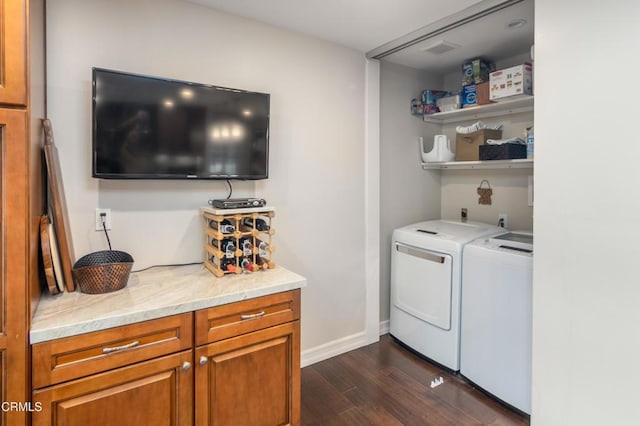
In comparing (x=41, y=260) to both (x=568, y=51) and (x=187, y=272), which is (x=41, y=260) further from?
(x=568, y=51)

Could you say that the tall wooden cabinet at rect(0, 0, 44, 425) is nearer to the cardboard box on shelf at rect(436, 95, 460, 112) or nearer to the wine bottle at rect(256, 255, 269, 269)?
the wine bottle at rect(256, 255, 269, 269)

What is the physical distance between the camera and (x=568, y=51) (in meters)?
1.65

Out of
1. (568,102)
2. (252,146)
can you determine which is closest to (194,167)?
(252,146)

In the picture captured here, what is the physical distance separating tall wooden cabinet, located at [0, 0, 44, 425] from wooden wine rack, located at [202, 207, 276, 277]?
795 millimetres

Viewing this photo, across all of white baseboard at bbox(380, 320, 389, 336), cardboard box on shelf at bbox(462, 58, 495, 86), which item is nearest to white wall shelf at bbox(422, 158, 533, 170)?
cardboard box on shelf at bbox(462, 58, 495, 86)

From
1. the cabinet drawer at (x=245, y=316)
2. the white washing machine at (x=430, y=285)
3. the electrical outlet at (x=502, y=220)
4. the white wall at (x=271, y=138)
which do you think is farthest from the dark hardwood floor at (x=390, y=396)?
the electrical outlet at (x=502, y=220)

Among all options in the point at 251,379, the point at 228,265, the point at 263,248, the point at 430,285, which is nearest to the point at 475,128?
the point at 430,285

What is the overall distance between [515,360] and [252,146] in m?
1.99

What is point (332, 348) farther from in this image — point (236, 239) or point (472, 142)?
point (472, 142)

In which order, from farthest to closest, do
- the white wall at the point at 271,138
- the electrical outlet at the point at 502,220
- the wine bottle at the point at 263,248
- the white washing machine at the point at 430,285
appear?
the electrical outlet at the point at 502,220
the white washing machine at the point at 430,285
the wine bottle at the point at 263,248
the white wall at the point at 271,138

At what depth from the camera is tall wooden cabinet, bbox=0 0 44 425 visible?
3.83ft

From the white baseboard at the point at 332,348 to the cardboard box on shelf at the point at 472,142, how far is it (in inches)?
65.0

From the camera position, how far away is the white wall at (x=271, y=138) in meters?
1.77

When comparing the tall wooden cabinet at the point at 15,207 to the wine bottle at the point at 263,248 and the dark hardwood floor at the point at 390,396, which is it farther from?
the dark hardwood floor at the point at 390,396
